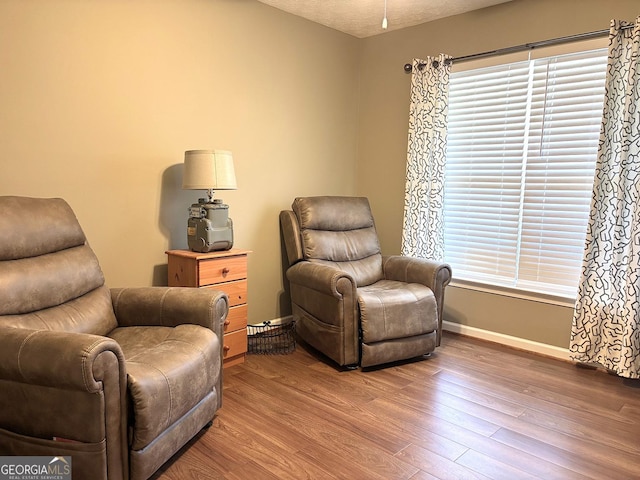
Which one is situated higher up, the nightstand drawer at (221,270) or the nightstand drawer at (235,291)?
the nightstand drawer at (221,270)

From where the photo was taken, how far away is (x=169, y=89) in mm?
2969

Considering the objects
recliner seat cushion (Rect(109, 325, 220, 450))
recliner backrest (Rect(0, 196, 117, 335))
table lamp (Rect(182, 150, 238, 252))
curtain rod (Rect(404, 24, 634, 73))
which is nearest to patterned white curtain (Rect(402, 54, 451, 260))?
curtain rod (Rect(404, 24, 634, 73))

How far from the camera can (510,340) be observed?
11.4 feet

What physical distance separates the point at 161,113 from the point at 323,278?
58.8 inches

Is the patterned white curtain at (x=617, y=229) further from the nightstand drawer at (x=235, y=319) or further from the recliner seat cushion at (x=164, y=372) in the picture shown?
the recliner seat cushion at (x=164, y=372)

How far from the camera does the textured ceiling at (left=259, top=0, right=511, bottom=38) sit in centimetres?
339

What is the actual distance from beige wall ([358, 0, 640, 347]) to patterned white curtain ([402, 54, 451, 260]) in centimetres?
18

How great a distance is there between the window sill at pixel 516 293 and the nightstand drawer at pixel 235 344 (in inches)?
71.1

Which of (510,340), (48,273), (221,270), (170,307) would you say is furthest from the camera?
(510,340)

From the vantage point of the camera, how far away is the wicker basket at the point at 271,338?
10.8ft

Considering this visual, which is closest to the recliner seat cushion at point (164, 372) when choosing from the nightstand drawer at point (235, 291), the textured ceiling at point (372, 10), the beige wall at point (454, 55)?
the nightstand drawer at point (235, 291)

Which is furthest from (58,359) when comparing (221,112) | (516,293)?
(516,293)

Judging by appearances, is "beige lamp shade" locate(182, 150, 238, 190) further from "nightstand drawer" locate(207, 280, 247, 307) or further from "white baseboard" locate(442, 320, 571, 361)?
"white baseboard" locate(442, 320, 571, 361)

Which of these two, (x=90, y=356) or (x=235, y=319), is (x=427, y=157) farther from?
(x=90, y=356)
